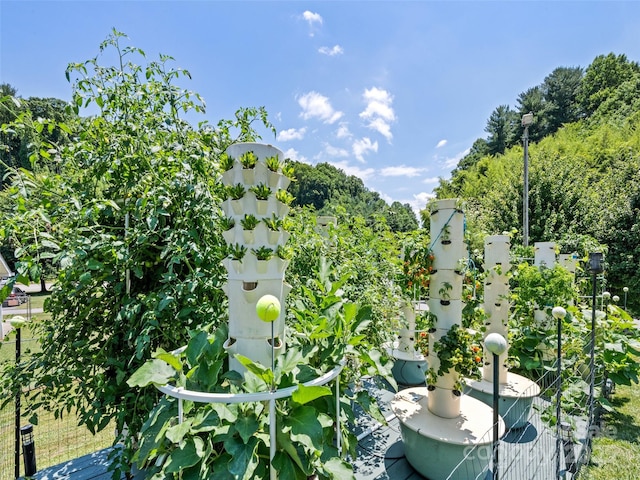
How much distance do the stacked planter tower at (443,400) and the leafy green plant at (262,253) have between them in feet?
6.04

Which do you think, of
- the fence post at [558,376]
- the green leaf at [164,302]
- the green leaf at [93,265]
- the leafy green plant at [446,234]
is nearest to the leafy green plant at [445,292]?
the leafy green plant at [446,234]

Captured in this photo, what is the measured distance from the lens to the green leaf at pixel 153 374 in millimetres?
1019

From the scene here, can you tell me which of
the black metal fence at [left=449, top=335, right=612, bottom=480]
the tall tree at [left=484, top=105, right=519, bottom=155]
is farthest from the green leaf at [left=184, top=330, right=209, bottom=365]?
the tall tree at [left=484, top=105, right=519, bottom=155]

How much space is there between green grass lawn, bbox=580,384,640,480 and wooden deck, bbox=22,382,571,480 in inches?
14.1

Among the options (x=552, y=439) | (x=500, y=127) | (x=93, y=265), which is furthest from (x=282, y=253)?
(x=500, y=127)

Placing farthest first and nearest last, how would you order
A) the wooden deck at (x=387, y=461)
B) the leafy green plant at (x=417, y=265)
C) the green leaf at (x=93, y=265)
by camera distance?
1. the leafy green plant at (x=417, y=265)
2. the wooden deck at (x=387, y=461)
3. the green leaf at (x=93, y=265)

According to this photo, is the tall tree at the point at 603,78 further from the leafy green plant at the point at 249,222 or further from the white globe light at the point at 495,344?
the leafy green plant at the point at 249,222

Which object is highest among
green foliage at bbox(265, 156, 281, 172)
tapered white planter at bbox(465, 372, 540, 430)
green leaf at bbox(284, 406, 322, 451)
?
green foliage at bbox(265, 156, 281, 172)

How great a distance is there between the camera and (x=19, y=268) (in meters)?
1.10

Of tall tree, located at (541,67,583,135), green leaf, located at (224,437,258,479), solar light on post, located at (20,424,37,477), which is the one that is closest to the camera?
green leaf, located at (224,437,258,479)

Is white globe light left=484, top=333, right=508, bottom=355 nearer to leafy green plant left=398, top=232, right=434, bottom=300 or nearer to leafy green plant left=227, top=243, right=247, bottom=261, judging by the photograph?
leafy green plant left=227, top=243, right=247, bottom=261

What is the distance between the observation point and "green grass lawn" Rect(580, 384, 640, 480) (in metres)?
2.67

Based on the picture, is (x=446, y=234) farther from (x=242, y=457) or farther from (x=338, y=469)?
(x=242, y=457)

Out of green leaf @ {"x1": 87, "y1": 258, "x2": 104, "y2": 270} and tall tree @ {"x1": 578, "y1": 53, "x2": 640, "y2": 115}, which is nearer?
green leaf @ {"x1": 87, "y1": 258, "x2": 104, "y2": 270}
